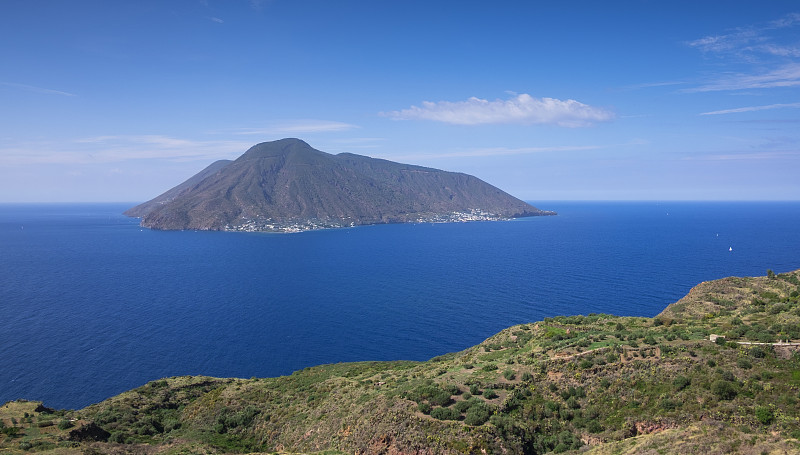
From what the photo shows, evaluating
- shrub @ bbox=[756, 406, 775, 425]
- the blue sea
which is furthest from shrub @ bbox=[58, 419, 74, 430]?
shrub @ bbox=[756, 406, 775, 425]

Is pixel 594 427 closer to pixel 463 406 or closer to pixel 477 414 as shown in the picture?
pixel 477 414

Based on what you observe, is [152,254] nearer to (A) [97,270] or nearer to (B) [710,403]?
(A) [97,270]

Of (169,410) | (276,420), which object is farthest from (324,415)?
(169,410)

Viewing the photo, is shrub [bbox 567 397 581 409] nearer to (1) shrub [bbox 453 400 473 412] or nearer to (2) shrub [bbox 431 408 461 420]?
(1) shrub [bbox 453 400 473 412]

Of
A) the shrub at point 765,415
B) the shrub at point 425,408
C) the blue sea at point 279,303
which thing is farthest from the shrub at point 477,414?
the blue sea at point 279,303

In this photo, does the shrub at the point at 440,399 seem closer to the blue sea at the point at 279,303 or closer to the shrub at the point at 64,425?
the shrub at the point at 64,425

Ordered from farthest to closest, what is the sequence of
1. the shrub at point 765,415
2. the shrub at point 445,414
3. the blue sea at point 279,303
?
the blue sea at point 279,303 → the shrub at point 445,414 → the shrub at point 765,415
